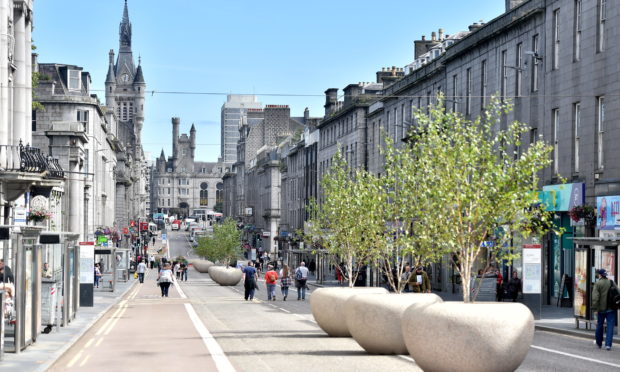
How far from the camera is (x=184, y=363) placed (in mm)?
20078

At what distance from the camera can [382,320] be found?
20.7m

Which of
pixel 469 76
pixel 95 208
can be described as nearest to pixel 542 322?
pixel 469 76

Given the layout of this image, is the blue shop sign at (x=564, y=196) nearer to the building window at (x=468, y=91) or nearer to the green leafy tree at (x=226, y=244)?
the building window at (x=468, y=91)

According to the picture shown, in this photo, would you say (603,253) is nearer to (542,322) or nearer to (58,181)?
(542,322)

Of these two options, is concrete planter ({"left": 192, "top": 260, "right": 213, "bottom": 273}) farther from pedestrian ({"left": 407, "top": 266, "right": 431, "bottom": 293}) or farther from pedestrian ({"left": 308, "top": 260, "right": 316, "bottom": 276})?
pedestrian ({"left": 407, "top": 266, "right": 431, "bottom": 293})

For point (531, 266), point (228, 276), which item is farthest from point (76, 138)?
point (531, 266)

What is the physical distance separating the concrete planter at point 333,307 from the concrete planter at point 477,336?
8.34 meters

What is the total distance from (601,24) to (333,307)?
2079 centimetres

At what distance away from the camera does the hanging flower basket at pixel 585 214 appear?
40.6 meters

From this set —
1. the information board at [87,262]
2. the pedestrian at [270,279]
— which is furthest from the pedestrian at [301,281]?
the information board at [87,262]

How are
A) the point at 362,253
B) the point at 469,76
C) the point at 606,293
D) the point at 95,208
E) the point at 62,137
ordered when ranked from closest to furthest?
the point at 606,293, the point at 362,253, the point at 469,76, the point at 62,137, the point at 95,208

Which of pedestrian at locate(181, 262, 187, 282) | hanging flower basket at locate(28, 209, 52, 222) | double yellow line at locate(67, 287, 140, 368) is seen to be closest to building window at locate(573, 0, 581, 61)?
double yellow line at locate(67, 287, 140, 368)

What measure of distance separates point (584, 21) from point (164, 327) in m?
21.0

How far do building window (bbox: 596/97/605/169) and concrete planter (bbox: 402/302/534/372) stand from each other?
26021 millimetres
